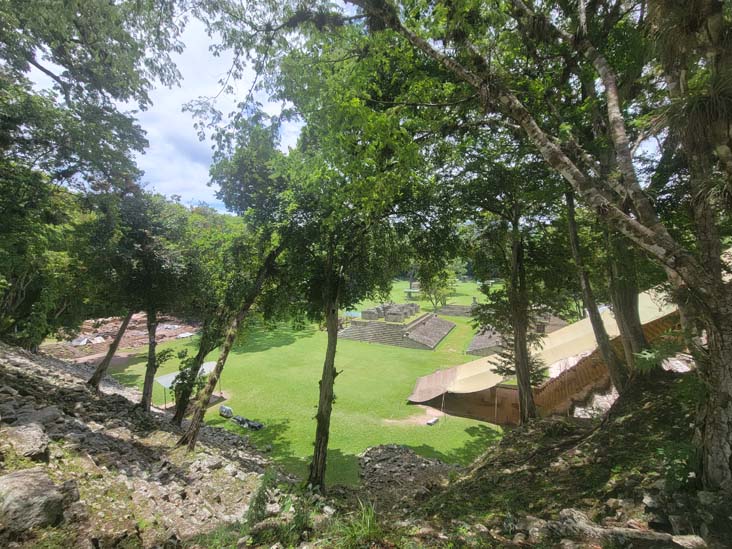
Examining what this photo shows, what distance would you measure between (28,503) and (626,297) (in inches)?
404

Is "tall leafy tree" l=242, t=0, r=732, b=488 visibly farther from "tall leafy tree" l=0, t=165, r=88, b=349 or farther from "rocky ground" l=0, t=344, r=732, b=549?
"tall leafy tree" l=0, t=165, r=88, b=349

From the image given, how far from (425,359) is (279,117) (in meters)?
20.6

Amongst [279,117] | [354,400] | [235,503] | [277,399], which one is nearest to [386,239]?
[279,117]

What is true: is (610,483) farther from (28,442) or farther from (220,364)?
(220,364)

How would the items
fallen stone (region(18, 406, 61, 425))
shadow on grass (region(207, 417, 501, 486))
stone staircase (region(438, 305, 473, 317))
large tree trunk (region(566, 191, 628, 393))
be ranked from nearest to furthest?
fallen stone (region(18, 406, 61, 425)), large tree trunk (region(566, 191, 628, 393)), shadow on grass (region(207, 417, 501, 486)), stone staircase (region(438, 305, 473, 317))

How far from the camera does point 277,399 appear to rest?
16.4 m

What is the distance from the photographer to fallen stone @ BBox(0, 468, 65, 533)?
268 cm

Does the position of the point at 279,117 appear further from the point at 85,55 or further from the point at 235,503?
the point at 235,503

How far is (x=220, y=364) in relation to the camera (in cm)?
912

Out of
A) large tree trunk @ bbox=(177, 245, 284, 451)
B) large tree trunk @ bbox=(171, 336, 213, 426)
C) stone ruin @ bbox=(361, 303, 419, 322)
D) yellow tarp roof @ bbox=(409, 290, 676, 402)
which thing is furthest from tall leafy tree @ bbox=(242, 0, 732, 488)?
stone ruin @ bbox=(361, 303, 419, 322)

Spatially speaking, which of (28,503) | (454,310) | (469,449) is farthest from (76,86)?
(454,310)

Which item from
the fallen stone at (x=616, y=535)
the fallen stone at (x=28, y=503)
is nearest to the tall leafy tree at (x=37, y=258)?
the fallen stone at (x=28, y=503)

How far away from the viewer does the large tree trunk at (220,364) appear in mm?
8516

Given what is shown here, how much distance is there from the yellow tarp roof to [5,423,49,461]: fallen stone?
12972 mm
